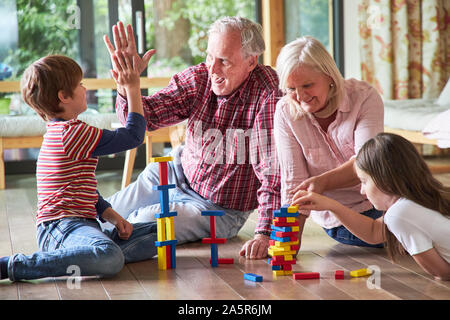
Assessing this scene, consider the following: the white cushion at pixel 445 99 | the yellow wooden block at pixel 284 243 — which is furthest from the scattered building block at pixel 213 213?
the white cushion at pixel 445 99

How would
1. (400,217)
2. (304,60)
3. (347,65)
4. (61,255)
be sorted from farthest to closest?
(347,65), (304,60), (61,255), (400,217)

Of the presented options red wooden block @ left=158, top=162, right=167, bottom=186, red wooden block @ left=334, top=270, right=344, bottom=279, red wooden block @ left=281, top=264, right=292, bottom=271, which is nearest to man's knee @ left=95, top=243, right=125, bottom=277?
red wooden block @ left=158, top=162, right=167, bottom=186

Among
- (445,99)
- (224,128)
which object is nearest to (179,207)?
(224,128)

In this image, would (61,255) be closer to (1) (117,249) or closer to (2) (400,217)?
(1) (117,249)

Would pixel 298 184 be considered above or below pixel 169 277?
above

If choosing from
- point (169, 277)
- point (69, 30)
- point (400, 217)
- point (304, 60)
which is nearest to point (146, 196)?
point (169, 277)

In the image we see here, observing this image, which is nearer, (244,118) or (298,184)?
(298,184)

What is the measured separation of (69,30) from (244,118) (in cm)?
276

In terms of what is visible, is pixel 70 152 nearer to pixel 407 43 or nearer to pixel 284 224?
pixel 284 224

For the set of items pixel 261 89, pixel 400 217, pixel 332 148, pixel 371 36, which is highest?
pixel 371 36

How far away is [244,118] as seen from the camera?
2236mm

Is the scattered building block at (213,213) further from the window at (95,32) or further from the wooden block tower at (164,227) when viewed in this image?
the window at (95,32)

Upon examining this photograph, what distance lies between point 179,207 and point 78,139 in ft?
1.78

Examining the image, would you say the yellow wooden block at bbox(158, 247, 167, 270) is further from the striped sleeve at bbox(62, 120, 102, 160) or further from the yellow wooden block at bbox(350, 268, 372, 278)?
the yellow wooden block at bbox(350, 268, 372, 278)
